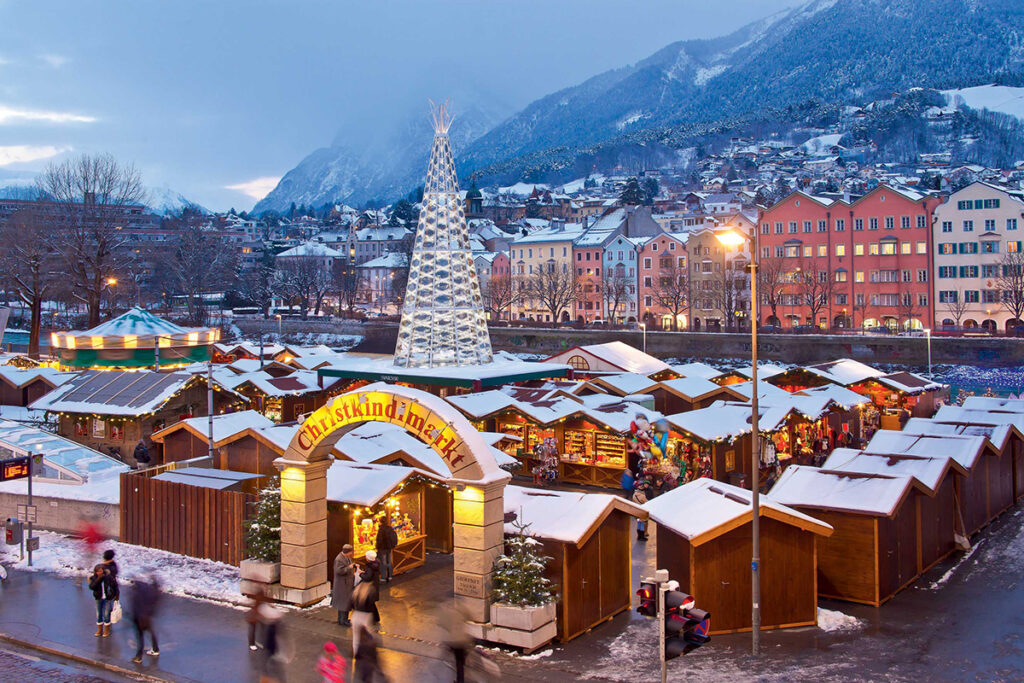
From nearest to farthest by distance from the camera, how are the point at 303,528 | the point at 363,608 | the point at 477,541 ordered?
1. the point at 363,608
2. the point at 477,541
3. the point at 303,528

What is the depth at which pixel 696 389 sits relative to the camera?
3262 centimetres

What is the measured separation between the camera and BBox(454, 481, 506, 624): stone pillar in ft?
40.8

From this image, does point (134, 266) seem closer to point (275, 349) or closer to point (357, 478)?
point (275, 349)

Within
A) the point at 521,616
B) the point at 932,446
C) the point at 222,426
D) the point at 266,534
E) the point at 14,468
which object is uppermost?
the point at 222,426

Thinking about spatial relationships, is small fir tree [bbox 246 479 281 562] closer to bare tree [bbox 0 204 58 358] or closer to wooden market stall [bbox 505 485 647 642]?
wooden market stall [bbox 505 485 647 642]

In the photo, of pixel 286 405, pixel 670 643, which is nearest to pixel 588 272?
pixel 286 405

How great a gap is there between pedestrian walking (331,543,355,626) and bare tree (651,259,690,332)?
229 feet

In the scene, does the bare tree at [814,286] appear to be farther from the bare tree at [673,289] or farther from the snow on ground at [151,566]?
the snow on ground at [151,566]

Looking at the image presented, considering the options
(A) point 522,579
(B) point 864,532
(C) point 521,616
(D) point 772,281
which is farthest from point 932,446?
(D) point 772,281

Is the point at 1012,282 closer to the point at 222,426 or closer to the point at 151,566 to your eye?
the point at 222,426

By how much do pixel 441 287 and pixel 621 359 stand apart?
10671mm

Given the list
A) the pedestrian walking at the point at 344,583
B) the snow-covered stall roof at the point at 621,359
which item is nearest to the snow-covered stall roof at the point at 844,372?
the snow-covered stall roof at the point at 621,359

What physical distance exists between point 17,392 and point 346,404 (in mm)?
30562

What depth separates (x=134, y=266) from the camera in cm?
9288
